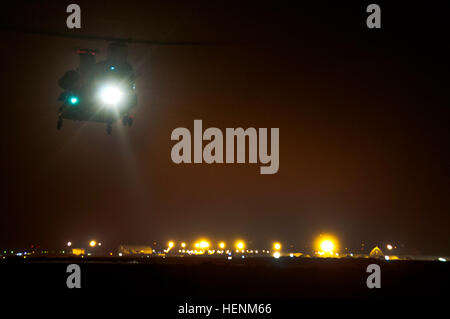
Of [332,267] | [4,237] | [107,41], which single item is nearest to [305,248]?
[4,237]

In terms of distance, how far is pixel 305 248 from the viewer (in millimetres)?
127500

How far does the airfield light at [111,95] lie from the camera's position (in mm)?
8867

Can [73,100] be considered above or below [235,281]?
above

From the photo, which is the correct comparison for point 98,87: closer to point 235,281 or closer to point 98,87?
point 98,87

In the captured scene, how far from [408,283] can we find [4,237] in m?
105

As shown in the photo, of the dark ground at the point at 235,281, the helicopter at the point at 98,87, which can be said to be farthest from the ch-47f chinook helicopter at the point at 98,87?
the dark ground at the point at 235,281

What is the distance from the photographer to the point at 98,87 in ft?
29.2

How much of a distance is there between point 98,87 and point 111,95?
295 mm

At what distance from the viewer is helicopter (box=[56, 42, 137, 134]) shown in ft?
29.3

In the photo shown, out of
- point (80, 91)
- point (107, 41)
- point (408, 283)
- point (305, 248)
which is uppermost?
point (107, 41)

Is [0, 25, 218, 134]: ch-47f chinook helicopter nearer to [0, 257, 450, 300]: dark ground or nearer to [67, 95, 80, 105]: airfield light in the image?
[67, 95, 80, 105]: airfield light

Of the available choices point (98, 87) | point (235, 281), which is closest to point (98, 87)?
point (98, 87)

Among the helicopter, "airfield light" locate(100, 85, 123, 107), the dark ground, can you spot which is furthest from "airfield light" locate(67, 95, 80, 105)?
the dark ground
